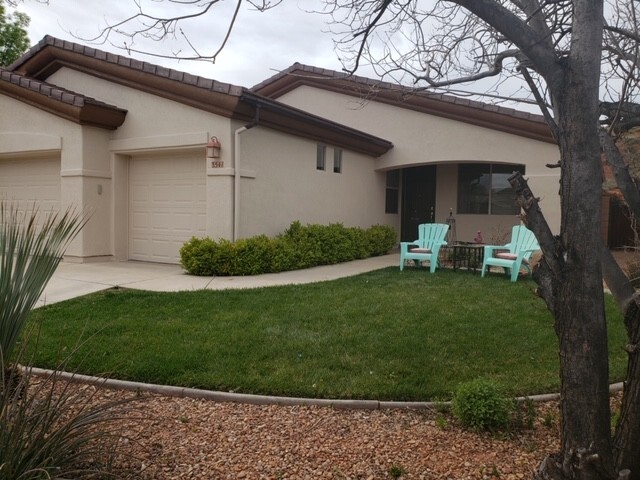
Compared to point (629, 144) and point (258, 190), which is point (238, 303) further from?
point (629, 144)

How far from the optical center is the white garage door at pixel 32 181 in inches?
461

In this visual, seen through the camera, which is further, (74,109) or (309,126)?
(309,126)

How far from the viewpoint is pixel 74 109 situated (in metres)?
10.5

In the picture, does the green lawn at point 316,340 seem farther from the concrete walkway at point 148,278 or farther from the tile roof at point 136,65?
the tile roof at point 136,65

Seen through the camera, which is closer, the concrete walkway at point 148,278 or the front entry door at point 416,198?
the concrete walkway at point 148,278

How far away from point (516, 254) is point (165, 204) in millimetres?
7393

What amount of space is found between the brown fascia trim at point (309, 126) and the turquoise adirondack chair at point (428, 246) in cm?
350

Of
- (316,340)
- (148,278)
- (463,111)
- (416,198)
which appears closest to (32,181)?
(148,278)

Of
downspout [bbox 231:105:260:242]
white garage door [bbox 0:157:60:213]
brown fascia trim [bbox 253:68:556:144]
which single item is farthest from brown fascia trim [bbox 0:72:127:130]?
brown fascia trim [bbox 253:68:556:144]

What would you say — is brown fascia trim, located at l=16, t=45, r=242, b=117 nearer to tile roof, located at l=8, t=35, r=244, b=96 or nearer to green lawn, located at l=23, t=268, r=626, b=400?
tile roof, located at l=8, t=35, r=244, b=96

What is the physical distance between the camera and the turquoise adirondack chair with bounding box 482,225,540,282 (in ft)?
30.5

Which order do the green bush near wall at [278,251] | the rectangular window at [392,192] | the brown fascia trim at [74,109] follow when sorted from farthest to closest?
the rectangular window at [392,192], the brown fascia trim at [74,109], the green bush near wall at [278,251]

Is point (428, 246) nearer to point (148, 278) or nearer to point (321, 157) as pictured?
point (321, 157)

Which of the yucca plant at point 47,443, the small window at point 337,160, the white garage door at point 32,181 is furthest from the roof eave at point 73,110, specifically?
the yucca plant at point 47,443
